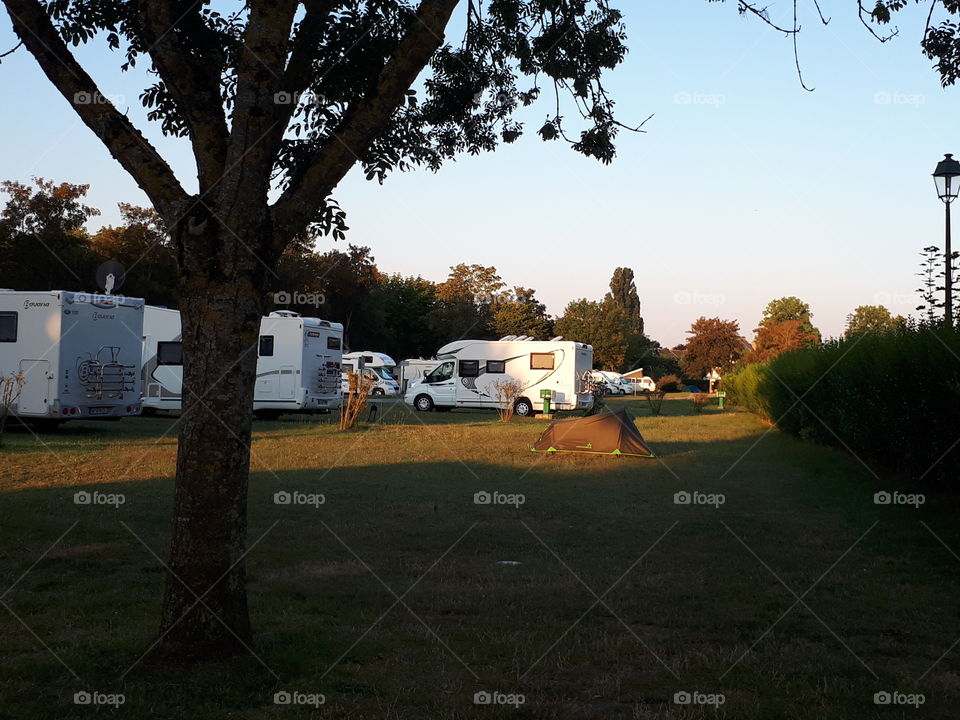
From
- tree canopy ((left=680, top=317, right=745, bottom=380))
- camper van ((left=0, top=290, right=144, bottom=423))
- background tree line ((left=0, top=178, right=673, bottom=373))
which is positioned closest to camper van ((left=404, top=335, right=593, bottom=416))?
background tree line ((left=0, top=178, right=673, bottom=373))

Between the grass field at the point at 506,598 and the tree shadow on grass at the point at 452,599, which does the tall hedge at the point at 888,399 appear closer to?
the grass field at the point at 506,598

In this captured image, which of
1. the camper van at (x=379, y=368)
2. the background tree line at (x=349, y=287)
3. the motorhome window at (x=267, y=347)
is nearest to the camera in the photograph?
the motorhome window at (x=267, y=347)

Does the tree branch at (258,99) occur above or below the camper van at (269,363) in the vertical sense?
above

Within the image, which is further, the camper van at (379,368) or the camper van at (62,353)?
the camper van at (379,368)

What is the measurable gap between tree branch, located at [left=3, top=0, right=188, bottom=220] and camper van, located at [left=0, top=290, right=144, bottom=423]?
50.0 feet

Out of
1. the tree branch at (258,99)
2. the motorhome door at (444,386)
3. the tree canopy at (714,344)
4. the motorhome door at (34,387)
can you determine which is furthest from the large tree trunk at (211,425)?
the tree canopy at (714,344)

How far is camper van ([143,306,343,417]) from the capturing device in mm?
25859

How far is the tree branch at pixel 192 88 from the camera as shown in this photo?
500 centimetres

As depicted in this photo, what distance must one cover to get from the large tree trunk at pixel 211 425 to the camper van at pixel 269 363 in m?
21.2

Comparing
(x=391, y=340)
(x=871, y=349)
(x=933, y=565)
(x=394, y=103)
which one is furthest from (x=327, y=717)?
(x=391, y=340)

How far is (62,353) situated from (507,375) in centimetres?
1623

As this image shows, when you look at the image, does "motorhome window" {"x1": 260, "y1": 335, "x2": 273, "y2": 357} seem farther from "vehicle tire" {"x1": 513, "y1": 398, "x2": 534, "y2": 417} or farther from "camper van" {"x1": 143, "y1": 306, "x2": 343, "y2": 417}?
"vehicle tire" {"x1": 513, "y1": 398, "x2": 534, "y2": 417}

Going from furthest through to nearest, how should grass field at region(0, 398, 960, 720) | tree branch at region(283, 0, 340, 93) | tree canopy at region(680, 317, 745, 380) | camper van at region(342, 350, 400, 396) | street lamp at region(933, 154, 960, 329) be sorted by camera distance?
tree canopy at region(680, 317, 745, 380) → camper van at region(342, 350, 400, 396) → street lamp at region(933, 154, 960, 329) → tree branch at region(283, 0, 340, 93) → grass field at region(0, 398, 960, 720)

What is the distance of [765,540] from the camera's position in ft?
30.9
